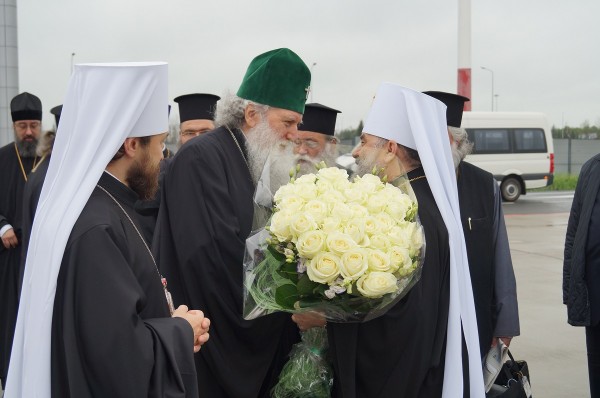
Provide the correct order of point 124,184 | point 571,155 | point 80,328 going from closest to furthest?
point 80,328
point 124,184
point 571,155

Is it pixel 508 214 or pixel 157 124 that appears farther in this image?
pixel 508 214

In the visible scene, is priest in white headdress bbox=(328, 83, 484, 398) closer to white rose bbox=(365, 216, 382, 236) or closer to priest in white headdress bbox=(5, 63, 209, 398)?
white rose bbox=(365, 216, 382, 236)

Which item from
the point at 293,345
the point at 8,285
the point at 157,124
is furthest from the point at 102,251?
the point at 8,285

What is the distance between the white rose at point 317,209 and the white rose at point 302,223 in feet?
0.07

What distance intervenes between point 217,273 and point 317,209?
0.91 m

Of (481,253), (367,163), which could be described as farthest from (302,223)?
(481,253)

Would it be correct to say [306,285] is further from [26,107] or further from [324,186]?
[26,107]

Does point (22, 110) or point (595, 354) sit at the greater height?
point (22, 110)

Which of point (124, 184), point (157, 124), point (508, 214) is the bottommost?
point (508, 214)

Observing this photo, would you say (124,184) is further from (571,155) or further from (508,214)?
(571,155)

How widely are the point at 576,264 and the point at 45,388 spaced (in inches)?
136

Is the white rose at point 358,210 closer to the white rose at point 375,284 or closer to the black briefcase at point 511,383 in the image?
the white rose at point 375,284

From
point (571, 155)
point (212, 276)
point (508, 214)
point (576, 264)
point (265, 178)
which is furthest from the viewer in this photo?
point (571, 155)

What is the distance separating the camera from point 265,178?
122 inches
